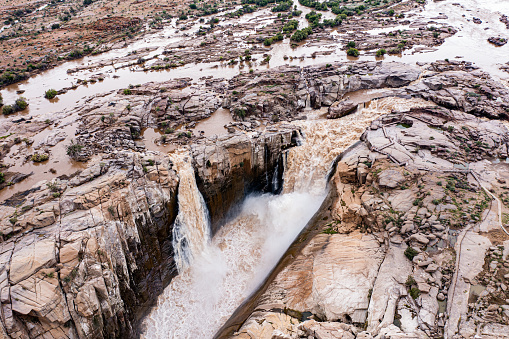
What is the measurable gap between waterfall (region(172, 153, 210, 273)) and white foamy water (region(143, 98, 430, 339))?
0.62 feet

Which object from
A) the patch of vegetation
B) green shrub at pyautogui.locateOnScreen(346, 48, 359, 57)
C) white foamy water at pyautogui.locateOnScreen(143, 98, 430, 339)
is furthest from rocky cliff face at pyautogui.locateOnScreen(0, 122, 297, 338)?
green shrub at pyautogui.locateOnScreen(346, 48, 359, 57)

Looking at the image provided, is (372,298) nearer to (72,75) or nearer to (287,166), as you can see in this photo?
(287,166)

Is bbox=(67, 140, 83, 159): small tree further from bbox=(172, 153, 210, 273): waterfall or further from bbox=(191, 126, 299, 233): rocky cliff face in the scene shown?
bbox=(191, 126, 299, 233): rocky cliff face

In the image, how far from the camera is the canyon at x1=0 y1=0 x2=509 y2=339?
49.4 ft

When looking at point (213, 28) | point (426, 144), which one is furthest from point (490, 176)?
point (213, 28)

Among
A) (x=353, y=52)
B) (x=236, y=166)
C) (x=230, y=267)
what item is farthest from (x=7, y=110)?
(x=353, y=52)

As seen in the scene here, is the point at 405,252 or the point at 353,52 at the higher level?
the point at 353,52

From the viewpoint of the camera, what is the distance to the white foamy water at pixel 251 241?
20562mm

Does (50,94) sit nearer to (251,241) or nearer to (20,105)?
(20,105)

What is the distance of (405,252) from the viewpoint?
1717 cm

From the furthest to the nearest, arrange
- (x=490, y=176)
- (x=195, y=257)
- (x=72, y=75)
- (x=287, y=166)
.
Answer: (x=72, y=75) < (x=287, y=166) < (x=195, y=257) < (x=490, y=176)

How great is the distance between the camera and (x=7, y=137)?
91.1 ft

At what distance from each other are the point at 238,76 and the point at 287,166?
57.6 ft

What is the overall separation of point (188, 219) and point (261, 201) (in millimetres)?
7825
